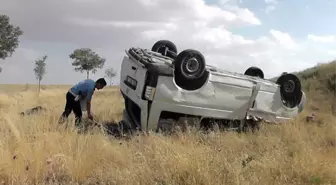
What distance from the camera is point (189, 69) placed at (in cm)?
670

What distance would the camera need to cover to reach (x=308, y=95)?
1566 cm

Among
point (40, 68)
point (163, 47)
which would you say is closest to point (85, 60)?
point (40, 68)

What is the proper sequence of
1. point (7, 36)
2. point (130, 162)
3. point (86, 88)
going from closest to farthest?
point (130, 162) < point (86, 88) < point (7, 36)

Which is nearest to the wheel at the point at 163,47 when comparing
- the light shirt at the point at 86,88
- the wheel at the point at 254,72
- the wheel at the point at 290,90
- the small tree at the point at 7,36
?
the light shirt at the point at 86,88

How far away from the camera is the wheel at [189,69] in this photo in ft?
21.8

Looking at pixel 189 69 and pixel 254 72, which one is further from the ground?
pixel 189 69

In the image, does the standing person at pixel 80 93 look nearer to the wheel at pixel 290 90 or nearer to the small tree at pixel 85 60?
the wheel at pixel 290 90

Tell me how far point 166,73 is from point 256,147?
1912mm

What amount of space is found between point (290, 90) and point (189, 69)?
8.71 feet

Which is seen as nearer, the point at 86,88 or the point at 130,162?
the point at 130,162

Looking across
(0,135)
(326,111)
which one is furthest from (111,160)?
(326,111)

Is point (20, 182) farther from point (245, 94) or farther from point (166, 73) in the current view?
point (245, 94)

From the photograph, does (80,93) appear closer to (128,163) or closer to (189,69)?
(189,69)

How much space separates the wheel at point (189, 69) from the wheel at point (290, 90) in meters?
2.16
